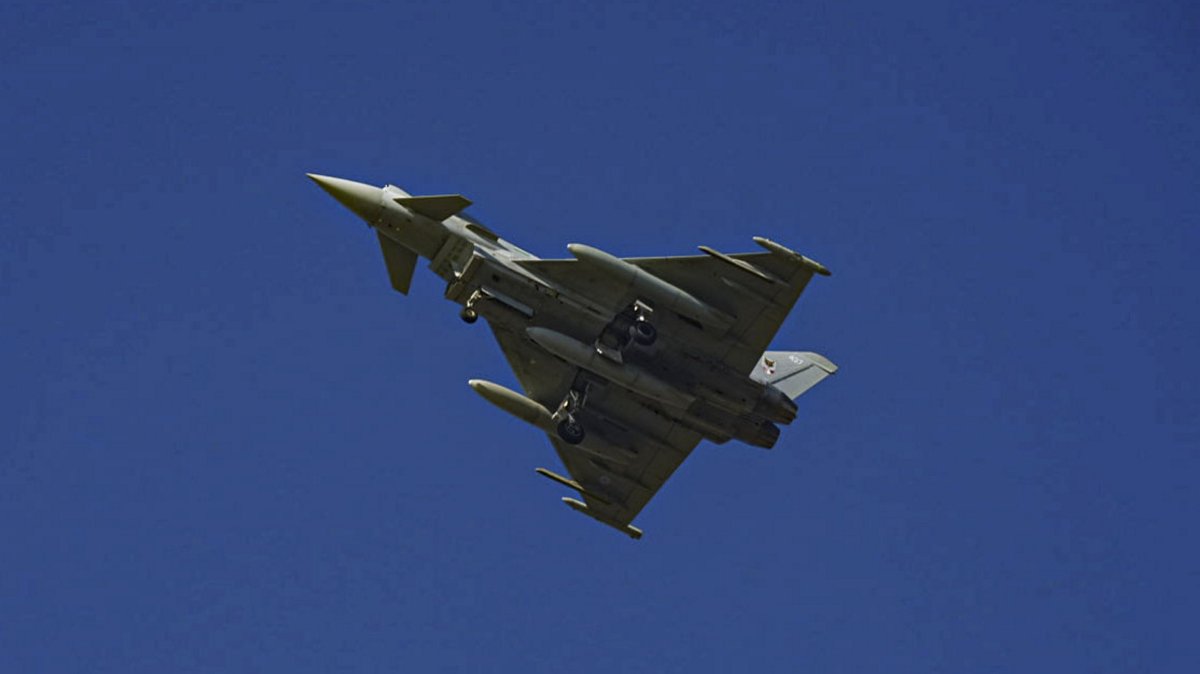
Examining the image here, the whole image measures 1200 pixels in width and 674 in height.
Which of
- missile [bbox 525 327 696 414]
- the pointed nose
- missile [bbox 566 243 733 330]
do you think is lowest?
missile [bbox 525 327 696 414]

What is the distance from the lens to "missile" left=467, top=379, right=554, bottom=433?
36.3m

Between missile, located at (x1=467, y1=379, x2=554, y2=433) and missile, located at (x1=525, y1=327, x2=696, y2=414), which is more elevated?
missile, located at (x1=525, y1=327, x2=696, y2=414)

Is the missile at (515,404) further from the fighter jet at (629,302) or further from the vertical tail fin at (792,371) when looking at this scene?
the vertical tail fin at (792,371)

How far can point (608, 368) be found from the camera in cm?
3481

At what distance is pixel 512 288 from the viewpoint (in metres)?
34.3

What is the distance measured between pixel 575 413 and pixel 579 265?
4.66 meters

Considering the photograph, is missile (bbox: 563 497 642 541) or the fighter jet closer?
the fighter jet

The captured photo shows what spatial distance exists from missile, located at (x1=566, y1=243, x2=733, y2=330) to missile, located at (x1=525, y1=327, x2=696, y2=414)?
1610 mm

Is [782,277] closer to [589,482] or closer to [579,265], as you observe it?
[579,265]

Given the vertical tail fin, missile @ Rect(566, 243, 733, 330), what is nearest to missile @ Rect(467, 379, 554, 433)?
missile @ Rect(566, 243, 733, 330)

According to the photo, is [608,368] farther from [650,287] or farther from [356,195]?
[356,195]

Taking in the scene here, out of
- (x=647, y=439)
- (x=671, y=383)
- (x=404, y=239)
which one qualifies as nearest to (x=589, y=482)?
(x=647, y=439)

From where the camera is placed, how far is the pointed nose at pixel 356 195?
34.7 metres

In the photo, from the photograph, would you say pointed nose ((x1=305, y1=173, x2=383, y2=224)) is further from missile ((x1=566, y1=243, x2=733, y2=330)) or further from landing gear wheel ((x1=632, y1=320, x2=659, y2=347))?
landing gear wheel ((x1=632, y1=320, x2=659, y2=347))
